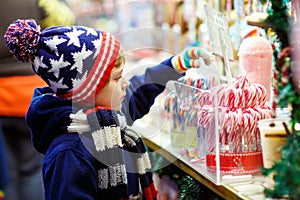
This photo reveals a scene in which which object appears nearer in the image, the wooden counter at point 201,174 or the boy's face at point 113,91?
the wooden counter at point 201,174

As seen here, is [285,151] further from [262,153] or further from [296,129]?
[262,153]

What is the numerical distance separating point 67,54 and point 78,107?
0.18 metres

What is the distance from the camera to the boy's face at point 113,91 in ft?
6.19

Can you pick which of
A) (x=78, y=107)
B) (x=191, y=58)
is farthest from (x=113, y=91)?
(x=191, y=58)

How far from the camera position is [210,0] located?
9.68 feet

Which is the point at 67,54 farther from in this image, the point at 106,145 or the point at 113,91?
the point at 106,145

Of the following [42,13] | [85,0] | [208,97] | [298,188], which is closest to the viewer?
[298,188]

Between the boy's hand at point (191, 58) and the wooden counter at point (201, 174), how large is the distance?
29 cm

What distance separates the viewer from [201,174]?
1.91 metres

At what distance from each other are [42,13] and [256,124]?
1.37 meters

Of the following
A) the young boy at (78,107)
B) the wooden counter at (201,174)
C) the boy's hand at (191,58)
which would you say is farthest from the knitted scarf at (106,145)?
the boy's hand at (191,58)

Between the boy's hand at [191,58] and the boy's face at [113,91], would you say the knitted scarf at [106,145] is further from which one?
the boy's hand at [191,58]

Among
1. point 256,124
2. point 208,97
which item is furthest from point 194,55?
point 256,124

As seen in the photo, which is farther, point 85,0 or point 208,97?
point 85,0
